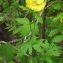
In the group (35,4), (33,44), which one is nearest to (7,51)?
(33,44)

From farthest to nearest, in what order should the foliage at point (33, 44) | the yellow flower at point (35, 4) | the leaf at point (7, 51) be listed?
1. the leaf at point (7, 51)
2. the foliage at point (33, 44)
3. the yellow flower at point (35, 4)

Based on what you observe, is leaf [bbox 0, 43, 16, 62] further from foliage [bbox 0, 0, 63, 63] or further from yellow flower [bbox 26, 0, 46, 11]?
yellow flower [bbox 26, 0, 46, 11]

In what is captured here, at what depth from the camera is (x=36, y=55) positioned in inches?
57.8

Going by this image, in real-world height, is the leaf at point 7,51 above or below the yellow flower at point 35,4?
below

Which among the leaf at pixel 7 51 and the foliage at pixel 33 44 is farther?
the leaf at pixel 7 51

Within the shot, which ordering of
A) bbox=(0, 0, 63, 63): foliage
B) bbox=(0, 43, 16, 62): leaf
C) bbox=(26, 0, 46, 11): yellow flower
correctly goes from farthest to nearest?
bbox=(0, 43, 16, 62): leaf < bbox=(0, 0, 63, 63): foliage < bbox=(26, 0, 46, 11): yellow flower

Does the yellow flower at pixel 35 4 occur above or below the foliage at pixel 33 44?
above

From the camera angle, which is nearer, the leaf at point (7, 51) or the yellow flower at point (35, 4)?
the yellow flower at point (35, 4)

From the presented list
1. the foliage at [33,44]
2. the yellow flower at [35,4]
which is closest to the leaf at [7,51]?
the foliage at [33,44]

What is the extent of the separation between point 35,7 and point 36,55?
1.33 feet

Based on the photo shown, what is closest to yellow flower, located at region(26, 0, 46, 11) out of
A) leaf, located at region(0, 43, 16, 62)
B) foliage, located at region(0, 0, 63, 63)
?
foliage, located at region(0, 0, 63, 63)

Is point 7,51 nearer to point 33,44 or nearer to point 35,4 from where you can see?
point 33,44

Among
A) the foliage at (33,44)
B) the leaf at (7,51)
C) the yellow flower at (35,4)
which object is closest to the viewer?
the yellow flower at (35,4)

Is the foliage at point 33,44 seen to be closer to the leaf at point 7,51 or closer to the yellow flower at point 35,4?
the leaf at point 7,51
